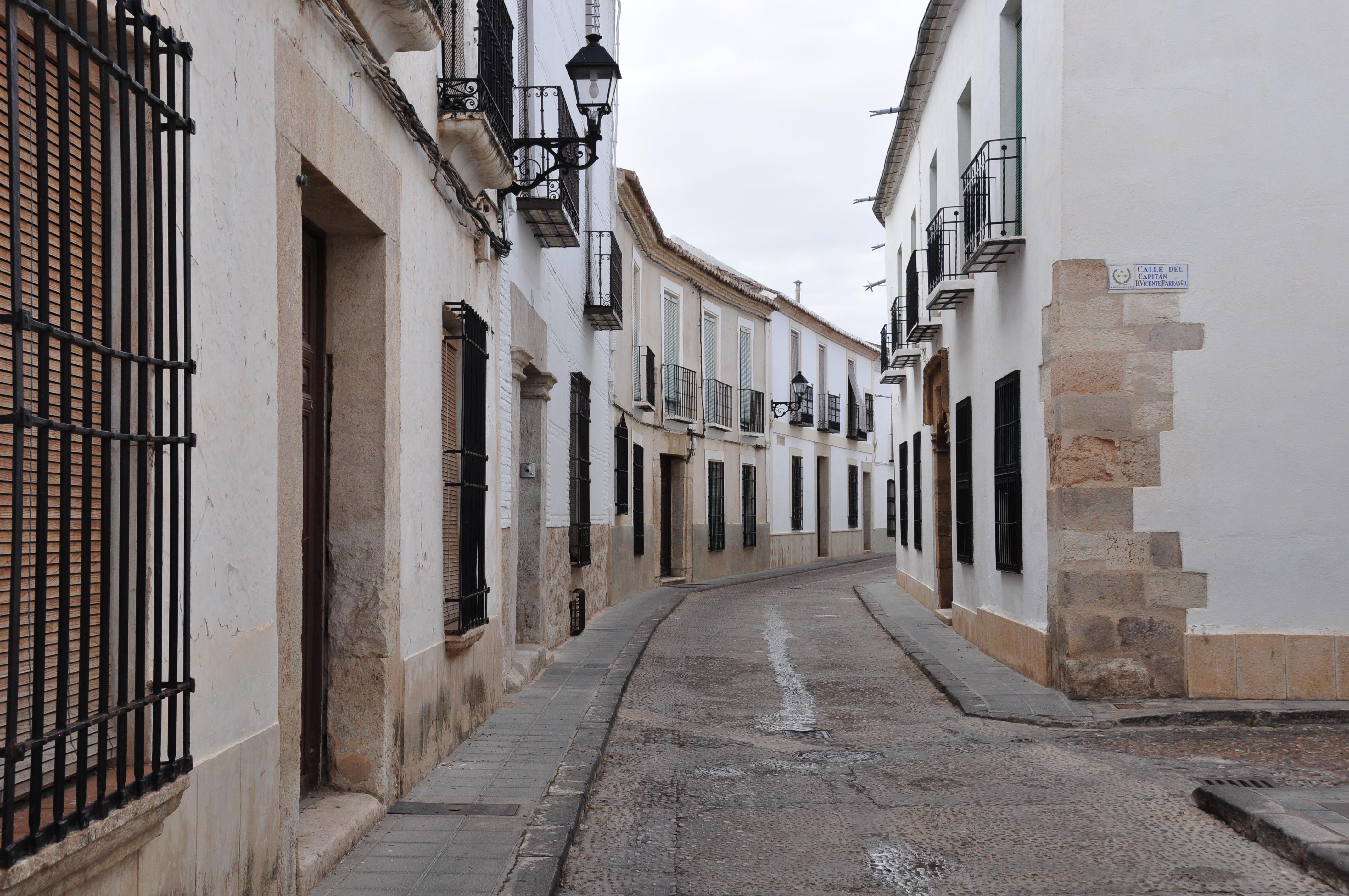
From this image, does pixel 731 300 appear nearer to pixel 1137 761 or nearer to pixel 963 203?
pixel 963 203

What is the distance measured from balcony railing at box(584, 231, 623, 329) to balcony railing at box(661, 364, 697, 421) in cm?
620

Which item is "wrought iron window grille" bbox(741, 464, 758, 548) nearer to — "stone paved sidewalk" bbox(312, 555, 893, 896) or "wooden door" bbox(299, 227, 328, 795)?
"stone paved sidewalk" bbox(312, 555, 893, 896)

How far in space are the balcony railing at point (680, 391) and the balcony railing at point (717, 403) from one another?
0.61 metres

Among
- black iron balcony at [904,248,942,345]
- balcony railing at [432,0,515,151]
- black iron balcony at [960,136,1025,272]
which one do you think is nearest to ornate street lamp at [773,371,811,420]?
black iron balcony at [904,248,942,345]

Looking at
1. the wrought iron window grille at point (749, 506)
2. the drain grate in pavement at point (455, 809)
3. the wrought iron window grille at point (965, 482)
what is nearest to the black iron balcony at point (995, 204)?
the wrought iron window grille at point (965, 482)

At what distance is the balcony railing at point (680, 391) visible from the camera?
21.9 meters

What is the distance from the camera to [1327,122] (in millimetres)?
8781

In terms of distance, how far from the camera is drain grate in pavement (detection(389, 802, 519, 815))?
5.48 metres

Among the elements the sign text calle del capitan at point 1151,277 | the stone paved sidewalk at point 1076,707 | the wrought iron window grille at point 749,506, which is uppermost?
the sign text calle del capitan at point 1151,277

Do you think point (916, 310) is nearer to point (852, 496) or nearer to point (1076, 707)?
point (1076, 707)

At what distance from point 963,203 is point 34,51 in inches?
387

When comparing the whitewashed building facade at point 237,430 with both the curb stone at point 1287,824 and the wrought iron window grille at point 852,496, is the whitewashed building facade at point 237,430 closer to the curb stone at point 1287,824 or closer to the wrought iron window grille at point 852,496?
the curb stone at point 1287,824

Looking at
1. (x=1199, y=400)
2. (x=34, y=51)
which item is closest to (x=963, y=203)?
(x=1199, y=400)

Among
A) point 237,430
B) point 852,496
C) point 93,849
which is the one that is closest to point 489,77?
point 237,430
